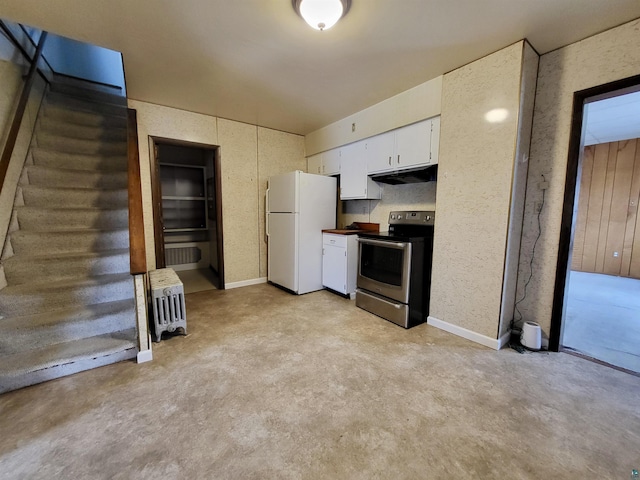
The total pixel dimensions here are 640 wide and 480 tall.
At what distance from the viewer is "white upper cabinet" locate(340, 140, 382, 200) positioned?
350 centimetres

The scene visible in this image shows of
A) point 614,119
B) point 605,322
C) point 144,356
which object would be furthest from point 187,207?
point 614,119

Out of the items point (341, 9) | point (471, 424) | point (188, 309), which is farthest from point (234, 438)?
point (341, 9)

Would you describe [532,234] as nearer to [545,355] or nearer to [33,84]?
[545,355]

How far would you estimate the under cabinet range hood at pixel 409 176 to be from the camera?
9.29 feet

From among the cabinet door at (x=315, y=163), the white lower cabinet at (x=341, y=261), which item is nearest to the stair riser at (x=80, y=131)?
the cabinet door at (x=315, y=163)

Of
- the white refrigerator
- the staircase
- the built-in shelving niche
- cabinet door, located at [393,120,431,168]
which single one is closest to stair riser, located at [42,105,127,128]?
the staircase

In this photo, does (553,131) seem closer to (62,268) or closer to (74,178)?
(62,268)

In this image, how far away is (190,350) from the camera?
2215 mm

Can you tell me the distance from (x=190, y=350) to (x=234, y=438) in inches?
42.5

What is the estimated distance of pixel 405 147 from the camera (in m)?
2.94

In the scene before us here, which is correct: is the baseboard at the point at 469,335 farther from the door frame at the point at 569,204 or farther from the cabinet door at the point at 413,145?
the cabinet door at the point at 413,145

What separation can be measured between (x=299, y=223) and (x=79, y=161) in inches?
107

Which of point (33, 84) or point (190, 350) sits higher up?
point (33, 84)

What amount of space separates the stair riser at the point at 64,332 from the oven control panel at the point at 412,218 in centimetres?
296
